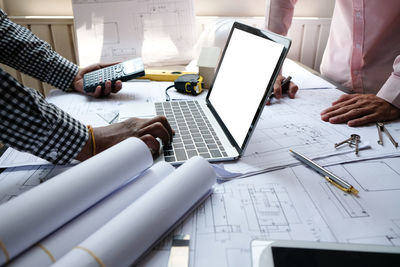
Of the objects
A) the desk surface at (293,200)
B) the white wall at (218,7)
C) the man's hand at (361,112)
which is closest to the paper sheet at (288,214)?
the desk surface at (293,200)

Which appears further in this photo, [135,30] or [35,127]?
[135,30]

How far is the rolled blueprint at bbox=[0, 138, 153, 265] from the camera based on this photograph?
0.97 feet

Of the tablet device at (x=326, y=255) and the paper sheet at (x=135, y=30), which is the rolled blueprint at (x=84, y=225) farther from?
the paper sheet at (x=135, y=30)

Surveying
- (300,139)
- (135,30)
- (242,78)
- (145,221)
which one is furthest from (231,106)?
(135,30)

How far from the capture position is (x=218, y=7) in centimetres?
145

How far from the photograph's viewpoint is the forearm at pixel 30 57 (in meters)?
0.79

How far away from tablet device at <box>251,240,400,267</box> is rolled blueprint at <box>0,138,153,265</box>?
0.72 feet

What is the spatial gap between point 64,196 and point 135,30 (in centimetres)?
111

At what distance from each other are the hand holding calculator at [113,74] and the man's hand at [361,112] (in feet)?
1.92

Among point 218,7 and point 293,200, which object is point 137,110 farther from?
point 218,7

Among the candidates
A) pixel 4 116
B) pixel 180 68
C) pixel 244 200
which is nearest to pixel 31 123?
pixel 4 116

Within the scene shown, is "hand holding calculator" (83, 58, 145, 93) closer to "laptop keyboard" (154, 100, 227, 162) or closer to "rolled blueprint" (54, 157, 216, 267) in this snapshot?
"laptop keyboard" (154, 100, 227, 162)

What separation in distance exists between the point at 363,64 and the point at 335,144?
0.49m

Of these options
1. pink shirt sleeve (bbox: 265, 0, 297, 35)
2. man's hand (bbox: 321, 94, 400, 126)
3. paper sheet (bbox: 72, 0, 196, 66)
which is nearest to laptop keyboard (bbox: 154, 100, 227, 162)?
man's hand (bbox: 321, 94, 400, 126)
